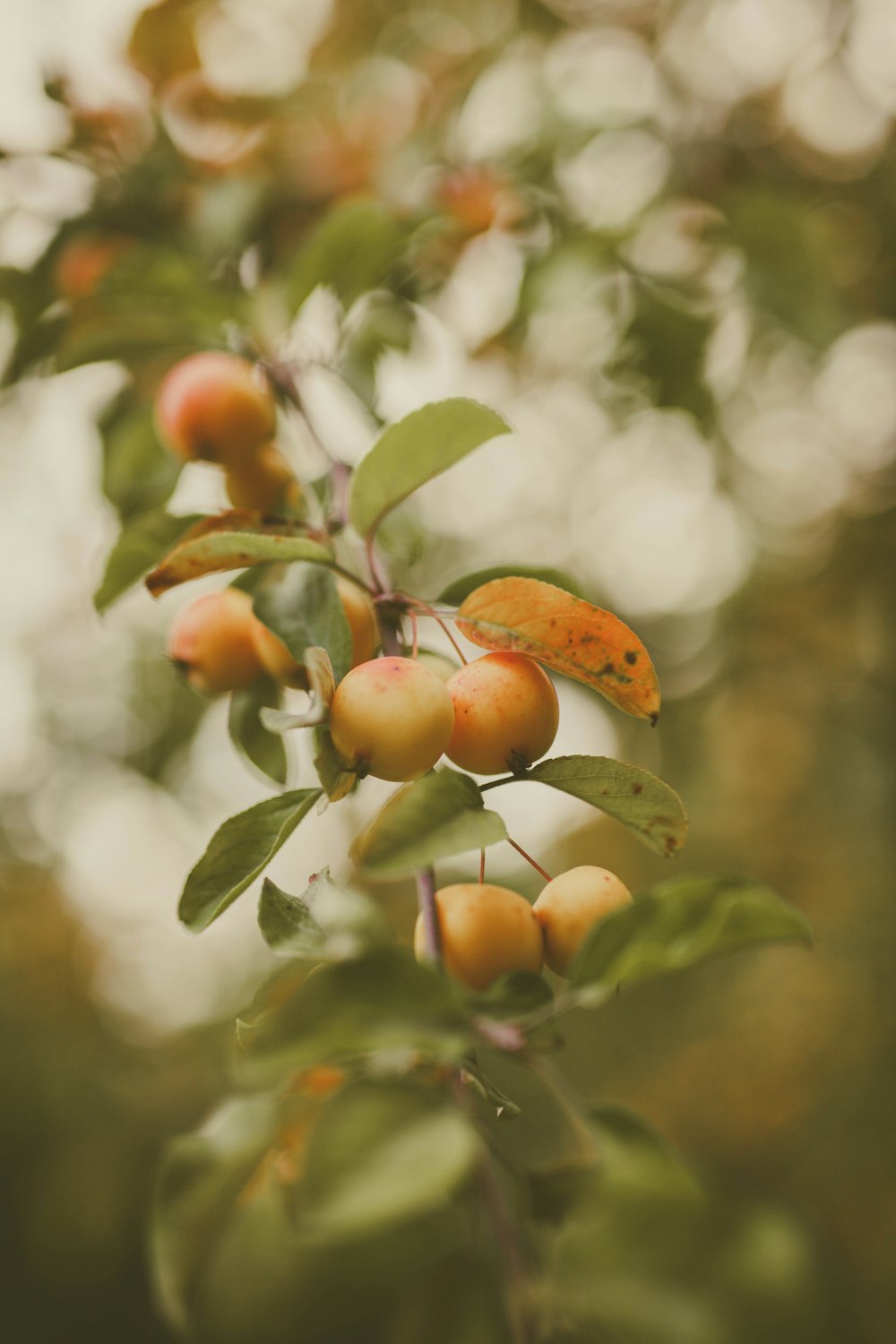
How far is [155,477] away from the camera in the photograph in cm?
116

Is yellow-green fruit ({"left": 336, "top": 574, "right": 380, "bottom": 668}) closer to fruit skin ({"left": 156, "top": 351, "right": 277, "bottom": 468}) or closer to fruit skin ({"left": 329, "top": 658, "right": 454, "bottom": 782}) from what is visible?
fruit skin ({"left": 329, "top": 658, "right": 454, "bottom": 782})

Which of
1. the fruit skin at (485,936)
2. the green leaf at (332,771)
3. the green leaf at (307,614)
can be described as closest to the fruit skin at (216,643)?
the green leaf at (307,614)

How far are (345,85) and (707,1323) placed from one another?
211cm

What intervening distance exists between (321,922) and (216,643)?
14.6 inches

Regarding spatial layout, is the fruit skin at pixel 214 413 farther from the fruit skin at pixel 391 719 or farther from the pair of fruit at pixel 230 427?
the fruit skin at pixel 391 719

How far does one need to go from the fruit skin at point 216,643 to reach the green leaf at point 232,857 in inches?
9.5

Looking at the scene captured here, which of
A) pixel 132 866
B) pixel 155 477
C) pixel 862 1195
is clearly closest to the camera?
pixel 155 477

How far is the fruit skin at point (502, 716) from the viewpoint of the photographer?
0.57m

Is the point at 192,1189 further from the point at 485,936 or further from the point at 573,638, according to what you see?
the point at 573,638

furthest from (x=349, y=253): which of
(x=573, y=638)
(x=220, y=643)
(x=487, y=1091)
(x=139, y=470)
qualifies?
(x=487, y=1091)

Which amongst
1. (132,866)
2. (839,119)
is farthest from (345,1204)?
(132,866)

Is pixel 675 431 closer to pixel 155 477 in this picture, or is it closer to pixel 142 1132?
pixel 155 477

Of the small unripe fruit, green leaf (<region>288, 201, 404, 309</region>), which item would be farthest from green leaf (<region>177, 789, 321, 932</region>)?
green leaf (<region>288, 201, 404, 309</region>)

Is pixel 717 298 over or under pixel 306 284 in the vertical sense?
under
